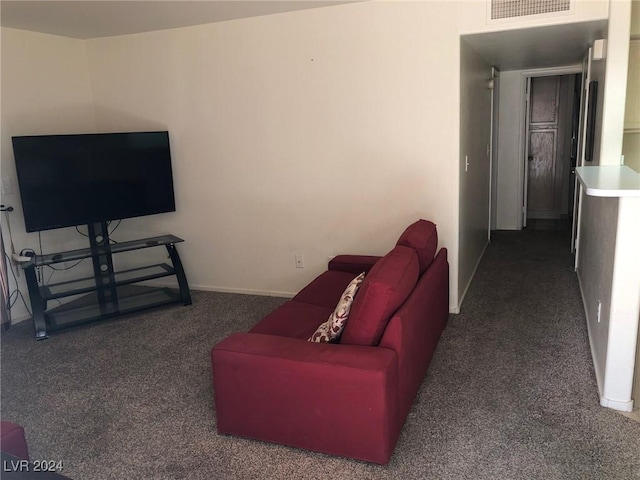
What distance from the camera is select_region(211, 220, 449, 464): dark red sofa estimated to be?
7.12 ft

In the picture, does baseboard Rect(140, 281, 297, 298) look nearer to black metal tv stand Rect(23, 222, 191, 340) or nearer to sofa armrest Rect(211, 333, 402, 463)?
black metal tv stand Rect(23, 222, 191, 340)

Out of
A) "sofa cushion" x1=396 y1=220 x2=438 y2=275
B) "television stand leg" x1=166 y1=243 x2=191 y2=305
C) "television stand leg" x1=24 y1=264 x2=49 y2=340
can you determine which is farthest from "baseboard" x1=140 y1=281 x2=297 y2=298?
"sofa cushion" x1=396 y1=220 x2=438 y2=275

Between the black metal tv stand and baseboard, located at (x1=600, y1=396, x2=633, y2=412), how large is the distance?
3.10 m

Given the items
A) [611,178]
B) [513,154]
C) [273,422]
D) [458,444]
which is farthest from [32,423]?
[513,154]

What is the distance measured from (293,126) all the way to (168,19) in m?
1.21

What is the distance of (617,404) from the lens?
2.59m

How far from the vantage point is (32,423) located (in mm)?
2773

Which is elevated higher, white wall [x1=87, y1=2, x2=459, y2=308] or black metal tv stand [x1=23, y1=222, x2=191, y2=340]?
white wall [x1=87, y1=2, x2=459, y2=308]

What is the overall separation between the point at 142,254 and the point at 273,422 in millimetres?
3134

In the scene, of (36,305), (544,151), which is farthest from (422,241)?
(544,151)

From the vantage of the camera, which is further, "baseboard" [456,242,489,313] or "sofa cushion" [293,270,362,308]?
"baseboard" [456,242,489,313]

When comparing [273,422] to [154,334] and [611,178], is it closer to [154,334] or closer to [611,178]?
[154,334]

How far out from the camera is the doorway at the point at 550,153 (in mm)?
7258

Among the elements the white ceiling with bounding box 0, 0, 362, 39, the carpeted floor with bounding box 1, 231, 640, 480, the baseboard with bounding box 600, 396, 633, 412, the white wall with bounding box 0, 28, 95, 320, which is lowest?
the carpeted floor with bounding box 1, 231, 640, 480
